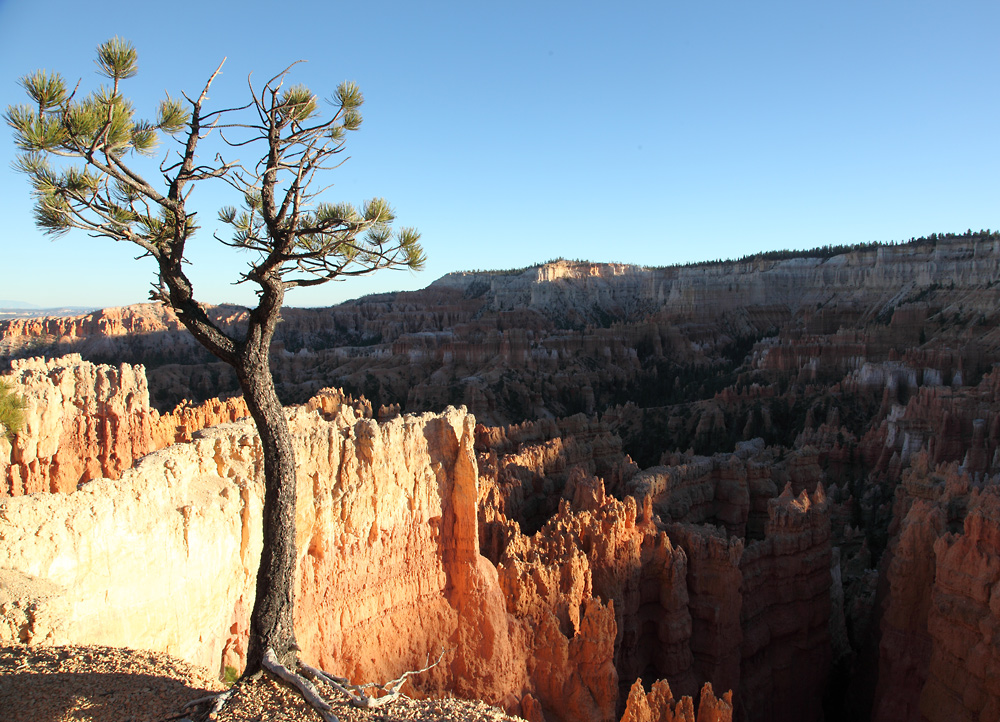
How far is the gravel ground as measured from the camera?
4.12 meters

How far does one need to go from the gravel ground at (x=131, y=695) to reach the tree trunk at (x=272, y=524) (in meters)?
0.33

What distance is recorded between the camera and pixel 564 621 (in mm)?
11133

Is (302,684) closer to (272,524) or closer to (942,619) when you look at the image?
(272,524)

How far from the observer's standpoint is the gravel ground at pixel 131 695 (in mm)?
4121

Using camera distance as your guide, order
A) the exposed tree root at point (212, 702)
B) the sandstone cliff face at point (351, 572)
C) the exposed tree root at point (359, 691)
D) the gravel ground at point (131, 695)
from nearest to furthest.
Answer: the gravel ground at point (131, 695)
the exposed tree root at point (212, 702)
the exposed tree root at point (359, 691)
the sandstone cliff face at point (351, 572)

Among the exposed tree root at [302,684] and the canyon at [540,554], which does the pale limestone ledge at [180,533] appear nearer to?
the canyon at [540,554]

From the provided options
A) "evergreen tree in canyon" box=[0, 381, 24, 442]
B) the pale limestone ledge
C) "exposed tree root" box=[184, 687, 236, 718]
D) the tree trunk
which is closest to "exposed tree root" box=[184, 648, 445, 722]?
"exposed tree root" box=[184, 687, 236, 718]

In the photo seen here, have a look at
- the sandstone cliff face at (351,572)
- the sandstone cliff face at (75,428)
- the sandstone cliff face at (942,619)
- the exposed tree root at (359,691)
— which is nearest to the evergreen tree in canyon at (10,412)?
the sandstone cliff face at (75,428)

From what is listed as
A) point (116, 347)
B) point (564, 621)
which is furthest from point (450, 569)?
point (116, 347)

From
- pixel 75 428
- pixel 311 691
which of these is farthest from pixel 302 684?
pixel 75 428

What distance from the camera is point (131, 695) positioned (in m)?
4.43

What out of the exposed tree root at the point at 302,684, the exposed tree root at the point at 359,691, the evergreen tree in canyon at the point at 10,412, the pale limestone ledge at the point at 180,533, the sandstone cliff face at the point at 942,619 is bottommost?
the sandstone cliff face at the point at 942,619

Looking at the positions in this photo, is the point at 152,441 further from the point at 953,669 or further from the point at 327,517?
the point at 953,669

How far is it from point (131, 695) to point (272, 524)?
1.49m
